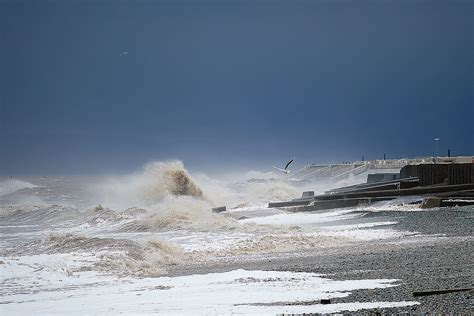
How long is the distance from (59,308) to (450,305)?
12.5 ft

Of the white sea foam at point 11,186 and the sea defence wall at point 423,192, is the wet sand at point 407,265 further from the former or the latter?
the white sea foam at point 11,186

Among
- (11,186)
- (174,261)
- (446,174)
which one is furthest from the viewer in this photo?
(11,186)

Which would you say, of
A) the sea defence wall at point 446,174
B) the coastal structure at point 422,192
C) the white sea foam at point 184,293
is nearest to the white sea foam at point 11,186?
the coastal structure at point 422,192

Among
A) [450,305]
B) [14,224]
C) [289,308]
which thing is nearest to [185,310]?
[289,308]

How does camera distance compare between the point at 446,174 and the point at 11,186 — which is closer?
the point at 446,174

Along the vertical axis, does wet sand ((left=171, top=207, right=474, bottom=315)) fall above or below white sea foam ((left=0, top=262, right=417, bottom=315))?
above

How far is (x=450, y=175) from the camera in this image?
77.6 ft

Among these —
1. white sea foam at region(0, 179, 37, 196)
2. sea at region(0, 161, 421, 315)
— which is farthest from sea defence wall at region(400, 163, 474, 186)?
white sea foam at region(0, 179, 37, 196)

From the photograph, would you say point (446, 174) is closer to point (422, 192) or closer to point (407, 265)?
point (422, 192)

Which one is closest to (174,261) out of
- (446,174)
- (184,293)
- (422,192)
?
(184,293)

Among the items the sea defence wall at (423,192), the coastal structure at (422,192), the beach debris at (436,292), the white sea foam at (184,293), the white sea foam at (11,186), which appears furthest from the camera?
the white sea foam at (11,186)

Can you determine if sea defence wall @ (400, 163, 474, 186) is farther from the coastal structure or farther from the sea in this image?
the sea

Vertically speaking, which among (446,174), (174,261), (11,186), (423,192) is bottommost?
(174,261)

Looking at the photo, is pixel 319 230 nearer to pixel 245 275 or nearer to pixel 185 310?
pixel 245 275
